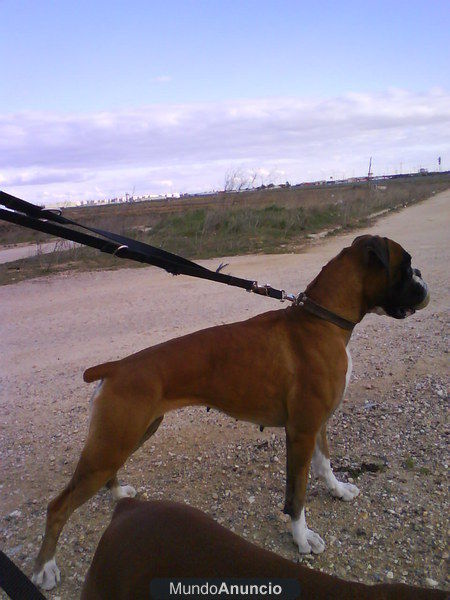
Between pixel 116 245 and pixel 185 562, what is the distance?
2.04 meters

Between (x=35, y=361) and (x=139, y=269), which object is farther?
(x=139, y=269)

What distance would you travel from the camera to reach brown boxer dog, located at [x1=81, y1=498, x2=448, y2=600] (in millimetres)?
1619

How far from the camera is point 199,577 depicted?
5.38 feet

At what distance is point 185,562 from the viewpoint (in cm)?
168

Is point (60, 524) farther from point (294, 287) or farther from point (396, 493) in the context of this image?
point (294, 287)

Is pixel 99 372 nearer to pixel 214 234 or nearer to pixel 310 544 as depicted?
pixel 310 544

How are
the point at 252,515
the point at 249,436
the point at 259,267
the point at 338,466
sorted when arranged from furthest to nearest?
the point at 259,267, the point at 249,436, the point at 338,466, the point at 252,515

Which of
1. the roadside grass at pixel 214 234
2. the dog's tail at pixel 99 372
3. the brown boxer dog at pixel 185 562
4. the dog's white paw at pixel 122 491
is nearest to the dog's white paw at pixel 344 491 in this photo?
the dog's white paw at pixel 122 491

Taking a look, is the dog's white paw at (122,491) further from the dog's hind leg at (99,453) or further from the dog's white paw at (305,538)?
the dog's white paw at (305,538)

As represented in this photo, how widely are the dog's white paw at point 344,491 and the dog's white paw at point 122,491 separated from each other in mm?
1381

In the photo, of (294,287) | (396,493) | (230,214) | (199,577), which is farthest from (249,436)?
(230,214)

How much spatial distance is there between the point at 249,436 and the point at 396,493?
1.35m

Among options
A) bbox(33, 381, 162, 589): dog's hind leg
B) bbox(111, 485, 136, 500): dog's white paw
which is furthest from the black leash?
bbox(111, 485, 136, 500): dog's white paw

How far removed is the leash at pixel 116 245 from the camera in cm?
297
